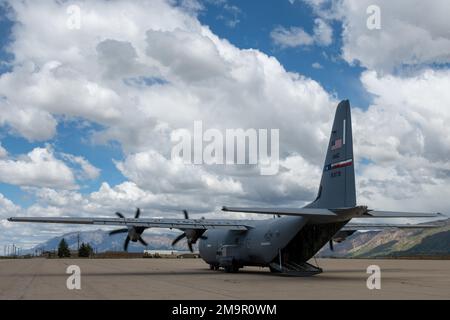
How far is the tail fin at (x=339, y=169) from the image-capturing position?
24.2m

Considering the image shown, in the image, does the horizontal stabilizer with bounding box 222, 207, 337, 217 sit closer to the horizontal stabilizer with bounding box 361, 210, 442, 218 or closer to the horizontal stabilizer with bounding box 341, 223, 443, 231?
the horizontal stabilizer with bounding box 361, 210, 442, 218

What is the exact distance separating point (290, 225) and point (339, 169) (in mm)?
4615

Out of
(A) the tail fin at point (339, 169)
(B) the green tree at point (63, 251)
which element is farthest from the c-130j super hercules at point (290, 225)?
(B) the green tree at point (63, 251)

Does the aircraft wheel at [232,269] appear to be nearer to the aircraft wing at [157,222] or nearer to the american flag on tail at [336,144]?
the aircraft wing at [157,222]

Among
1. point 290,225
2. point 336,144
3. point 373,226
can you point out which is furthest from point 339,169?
point 373,226

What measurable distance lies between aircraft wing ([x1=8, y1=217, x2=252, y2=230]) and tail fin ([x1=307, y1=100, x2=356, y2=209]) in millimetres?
7516

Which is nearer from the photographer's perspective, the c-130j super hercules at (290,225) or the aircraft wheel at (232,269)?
the c-130j super hercules at (290,225)
